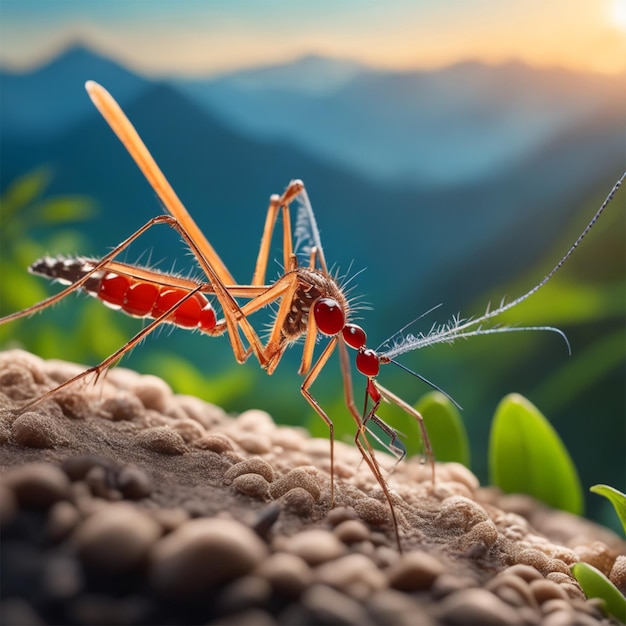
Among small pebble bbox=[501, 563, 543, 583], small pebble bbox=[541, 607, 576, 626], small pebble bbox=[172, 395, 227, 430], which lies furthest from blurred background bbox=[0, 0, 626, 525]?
small pebble bbox=[541, 607, 576, 626]

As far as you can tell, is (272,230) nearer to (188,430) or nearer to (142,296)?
(142,296)

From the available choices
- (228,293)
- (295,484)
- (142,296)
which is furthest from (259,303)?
(295,484)

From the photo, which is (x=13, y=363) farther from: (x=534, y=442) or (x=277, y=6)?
(x=277, y=6)

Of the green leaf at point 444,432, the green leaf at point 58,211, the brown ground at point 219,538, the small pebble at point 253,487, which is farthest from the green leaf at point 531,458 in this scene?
the green leaf at point 58,211

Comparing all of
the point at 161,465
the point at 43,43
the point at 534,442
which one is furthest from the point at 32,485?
the point at 43,43

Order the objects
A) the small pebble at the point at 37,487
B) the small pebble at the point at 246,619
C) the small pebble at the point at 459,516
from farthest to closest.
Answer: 1. the small pebble at the point at 459,516
2. the small pebble at the point at 37,487
3. the small pebble at the point at 246,619

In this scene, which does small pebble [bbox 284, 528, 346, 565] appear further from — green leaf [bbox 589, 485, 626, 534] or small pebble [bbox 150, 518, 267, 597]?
green leaf [bbox 589, 485, 626, 534]

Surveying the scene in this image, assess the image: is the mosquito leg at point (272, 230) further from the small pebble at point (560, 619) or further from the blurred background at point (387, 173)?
the small pebble at point (560, 619)
